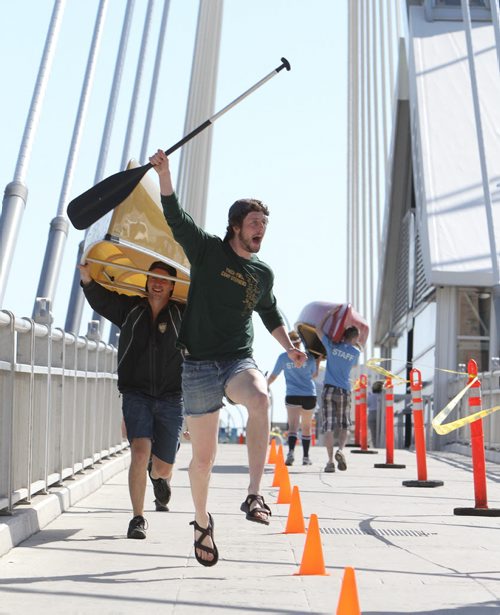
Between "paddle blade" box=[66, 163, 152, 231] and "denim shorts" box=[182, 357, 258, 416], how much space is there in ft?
3.72

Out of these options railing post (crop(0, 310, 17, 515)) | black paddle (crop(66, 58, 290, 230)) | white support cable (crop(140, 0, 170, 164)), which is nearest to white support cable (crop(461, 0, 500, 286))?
white support cable (crop(140, 0, 170, 164))

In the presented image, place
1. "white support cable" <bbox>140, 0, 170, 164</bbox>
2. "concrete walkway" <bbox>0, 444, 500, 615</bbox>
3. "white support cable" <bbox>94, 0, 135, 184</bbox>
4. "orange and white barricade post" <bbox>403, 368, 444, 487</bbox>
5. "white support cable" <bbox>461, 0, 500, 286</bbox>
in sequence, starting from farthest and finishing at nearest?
"white support cable" <bbox>140, 0, 170, 164</bbox>, "white support cable" <bbox>94, 0, 135, 184</bbox>, "white support cable" <bbox>461, 0, 500, 286</bbox>, "orange and white barricade post" <bbox>403, 368, 444, 487</bbox>, "concrete walkway" <bbox>0, 444, 500, 615</bbox>

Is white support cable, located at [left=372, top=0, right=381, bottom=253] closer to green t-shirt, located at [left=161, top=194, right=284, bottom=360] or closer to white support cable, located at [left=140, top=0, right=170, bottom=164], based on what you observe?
white support cable, located at [left=140, top=0, right=170, bottom=164]

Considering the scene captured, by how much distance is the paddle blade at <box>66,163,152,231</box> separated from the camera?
7047mm

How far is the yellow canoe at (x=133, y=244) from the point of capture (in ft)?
26.6

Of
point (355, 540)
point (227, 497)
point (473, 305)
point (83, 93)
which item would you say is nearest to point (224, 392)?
point (355, 540)

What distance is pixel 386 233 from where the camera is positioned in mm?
35688

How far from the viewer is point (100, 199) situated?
23.2 feet

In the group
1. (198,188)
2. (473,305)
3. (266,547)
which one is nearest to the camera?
(266,547)

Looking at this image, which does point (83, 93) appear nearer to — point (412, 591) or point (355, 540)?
point (355, 540)

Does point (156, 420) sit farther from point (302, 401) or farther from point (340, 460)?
point (302, 401)

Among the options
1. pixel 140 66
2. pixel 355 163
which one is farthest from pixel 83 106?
pixel 355 163

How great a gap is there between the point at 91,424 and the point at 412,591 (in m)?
6.75

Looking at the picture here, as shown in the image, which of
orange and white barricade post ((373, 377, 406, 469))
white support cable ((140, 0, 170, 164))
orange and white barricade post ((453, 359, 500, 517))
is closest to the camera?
orange and white barricade post ((453, 359, 500, 517))
